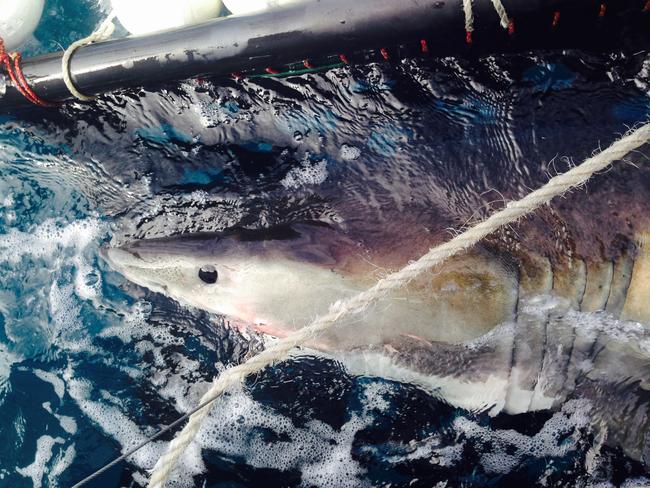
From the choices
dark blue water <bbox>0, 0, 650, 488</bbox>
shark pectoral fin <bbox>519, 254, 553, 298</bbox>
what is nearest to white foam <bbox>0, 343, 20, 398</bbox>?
dark blue water <bbox>0, 0, 650, 488</bbox>

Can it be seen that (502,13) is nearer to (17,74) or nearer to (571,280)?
(571,280)

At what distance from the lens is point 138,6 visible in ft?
6.43

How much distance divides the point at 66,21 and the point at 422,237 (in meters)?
2.05

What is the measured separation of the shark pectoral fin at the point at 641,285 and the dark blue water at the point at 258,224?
0.35 meters

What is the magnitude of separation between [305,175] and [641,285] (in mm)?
1111

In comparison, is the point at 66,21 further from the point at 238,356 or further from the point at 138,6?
the point at 238,356

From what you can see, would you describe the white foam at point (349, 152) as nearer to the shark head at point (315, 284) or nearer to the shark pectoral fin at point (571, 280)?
the shark head at point (315, 284)

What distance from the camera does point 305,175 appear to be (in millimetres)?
1881

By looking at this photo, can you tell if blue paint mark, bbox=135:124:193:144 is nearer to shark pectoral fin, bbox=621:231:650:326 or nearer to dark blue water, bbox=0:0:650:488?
dark blue water, bbox=0:0:650:488

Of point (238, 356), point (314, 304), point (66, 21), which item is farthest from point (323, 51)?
point (66, 21)

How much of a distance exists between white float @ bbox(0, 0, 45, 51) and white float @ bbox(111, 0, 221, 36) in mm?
422

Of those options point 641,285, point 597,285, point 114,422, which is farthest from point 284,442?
point 641,285

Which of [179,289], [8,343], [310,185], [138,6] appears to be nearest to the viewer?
[179,289]

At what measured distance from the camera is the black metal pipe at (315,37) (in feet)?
4.99
